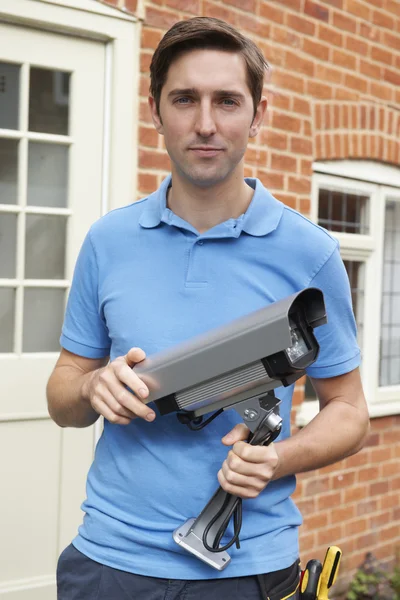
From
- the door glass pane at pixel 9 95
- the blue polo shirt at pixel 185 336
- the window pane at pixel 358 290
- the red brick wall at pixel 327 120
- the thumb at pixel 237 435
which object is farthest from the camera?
the window pane at pixel 358 290

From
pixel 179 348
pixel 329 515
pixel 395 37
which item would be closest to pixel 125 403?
pixel 179 348

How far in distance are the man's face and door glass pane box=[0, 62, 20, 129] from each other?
67.6 inches

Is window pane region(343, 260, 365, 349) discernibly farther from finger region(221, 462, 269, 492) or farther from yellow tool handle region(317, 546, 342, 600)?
finger region(221, 462, 269, 492)

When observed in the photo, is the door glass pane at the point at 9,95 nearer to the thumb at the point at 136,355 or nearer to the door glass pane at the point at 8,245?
the door glass pane at the point at 8,245

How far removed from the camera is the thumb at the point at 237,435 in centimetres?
155

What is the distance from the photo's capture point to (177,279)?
1711mm

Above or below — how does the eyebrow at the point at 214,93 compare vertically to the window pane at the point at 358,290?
above

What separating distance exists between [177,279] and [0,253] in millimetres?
1777

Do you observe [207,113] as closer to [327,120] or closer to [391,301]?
[327,120]

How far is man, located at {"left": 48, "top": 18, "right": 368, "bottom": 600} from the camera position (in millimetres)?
1646

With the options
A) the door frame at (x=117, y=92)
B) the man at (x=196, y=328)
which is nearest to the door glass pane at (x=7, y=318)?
the door frame at (x=117, y=92)

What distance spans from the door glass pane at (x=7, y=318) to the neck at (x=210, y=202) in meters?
1.68

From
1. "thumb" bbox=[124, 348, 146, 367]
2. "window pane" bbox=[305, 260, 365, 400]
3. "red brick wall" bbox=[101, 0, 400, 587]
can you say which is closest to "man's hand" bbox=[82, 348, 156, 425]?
"thumb" bbox=[124, 348, 146, 367]

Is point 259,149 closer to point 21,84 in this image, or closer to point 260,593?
point 21,84
